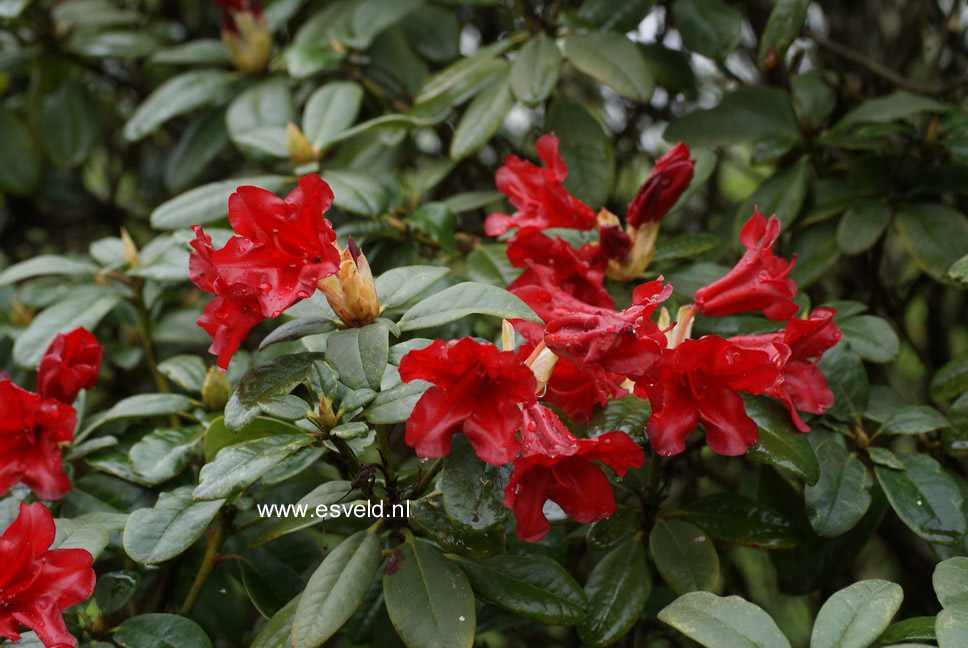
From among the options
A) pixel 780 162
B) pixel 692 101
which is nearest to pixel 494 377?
pixel 780 162

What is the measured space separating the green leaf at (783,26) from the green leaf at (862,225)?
0.30 m

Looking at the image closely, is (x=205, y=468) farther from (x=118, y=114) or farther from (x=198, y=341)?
(x=118, y=114)

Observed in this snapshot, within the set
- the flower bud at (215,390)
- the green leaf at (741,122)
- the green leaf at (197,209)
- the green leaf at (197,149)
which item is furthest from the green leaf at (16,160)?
the green leaf at (741,122)

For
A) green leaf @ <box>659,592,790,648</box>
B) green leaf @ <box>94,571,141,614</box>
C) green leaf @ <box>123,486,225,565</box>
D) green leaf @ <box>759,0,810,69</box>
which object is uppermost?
green leaf @ <box>759,0,810,69</box>

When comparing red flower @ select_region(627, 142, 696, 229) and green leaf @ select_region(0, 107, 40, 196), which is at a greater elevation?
red flower @ select_region(627, 142, 696, 229)

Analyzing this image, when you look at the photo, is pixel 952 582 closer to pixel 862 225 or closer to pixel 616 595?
pixel 616 595

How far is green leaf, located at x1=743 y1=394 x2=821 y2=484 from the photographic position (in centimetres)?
108

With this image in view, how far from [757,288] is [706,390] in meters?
0.19

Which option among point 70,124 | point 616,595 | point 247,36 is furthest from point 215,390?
point 70,124

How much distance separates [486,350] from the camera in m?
0.89

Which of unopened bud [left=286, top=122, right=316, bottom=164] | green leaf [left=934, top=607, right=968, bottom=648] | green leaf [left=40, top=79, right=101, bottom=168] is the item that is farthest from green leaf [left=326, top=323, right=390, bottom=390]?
green leaf [left=40, top=79, right=101, bottom=168]

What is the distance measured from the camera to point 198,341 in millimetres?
1732

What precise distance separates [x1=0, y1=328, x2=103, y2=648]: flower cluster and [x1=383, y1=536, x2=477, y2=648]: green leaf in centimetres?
34

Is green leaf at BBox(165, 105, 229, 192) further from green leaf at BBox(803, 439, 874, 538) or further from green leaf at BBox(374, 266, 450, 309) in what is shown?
green leaf at BBox(803, 439, 874, 538)
